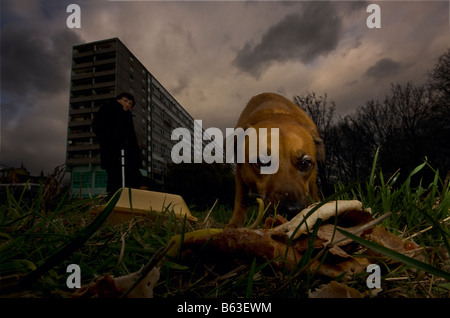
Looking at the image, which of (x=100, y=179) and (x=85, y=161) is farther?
(x=85, y=161)

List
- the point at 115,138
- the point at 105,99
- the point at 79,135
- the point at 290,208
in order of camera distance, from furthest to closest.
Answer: the point at 79,135 < the point at 105,99 < the point at 115,138 < the point at 290,208

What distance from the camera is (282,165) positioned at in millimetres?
3467

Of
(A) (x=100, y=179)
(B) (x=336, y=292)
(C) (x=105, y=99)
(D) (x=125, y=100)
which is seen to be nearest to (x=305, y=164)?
(B) (x=336, y=292)

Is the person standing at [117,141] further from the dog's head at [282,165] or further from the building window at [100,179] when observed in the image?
the building window at [100,179]

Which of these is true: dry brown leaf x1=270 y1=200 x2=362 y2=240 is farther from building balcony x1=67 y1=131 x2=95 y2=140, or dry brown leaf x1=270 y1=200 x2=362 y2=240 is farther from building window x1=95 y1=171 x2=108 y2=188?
building balcony x1=67 y1=131 x2=95 y2=140

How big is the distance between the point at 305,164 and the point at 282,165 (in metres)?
0.37

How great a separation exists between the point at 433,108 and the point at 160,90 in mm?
62070

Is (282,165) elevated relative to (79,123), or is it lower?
lower

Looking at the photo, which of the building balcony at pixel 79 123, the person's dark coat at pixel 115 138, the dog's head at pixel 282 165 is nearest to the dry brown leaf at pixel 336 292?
the dog's head at pixel 282 165

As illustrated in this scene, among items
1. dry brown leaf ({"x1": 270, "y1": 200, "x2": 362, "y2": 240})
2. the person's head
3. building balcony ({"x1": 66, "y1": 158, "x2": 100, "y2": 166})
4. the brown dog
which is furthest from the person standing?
building balcony ({"x1": 66, "y1": 158, "x2": 100, "y2": 166})

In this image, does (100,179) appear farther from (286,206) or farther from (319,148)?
(286,206)

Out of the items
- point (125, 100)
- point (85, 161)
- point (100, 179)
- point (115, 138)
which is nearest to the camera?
point (115, 138)

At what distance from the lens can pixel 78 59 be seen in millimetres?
56312

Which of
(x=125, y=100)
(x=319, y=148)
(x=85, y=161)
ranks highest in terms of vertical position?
(x=85, y=161)
